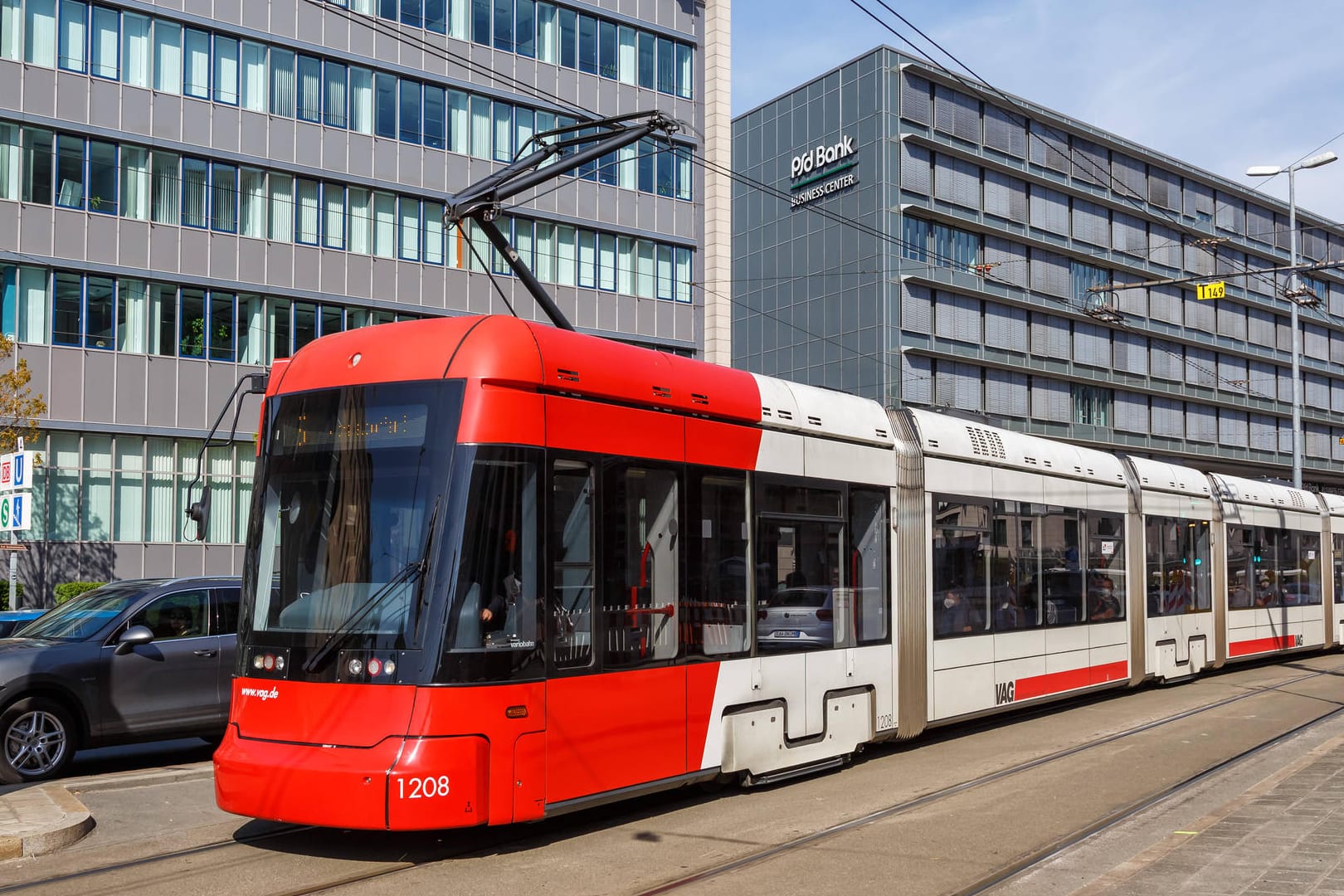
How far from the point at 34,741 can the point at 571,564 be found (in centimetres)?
543

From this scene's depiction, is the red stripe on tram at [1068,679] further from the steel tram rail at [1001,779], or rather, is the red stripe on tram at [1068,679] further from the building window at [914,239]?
the building window at [914,239]

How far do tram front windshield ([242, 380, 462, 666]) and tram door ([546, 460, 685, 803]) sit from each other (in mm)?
856

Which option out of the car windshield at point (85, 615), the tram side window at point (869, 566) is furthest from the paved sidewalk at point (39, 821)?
the tram side window at point (869, 566)

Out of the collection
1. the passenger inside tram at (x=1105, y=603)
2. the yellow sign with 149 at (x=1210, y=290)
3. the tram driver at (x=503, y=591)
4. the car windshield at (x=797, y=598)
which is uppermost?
the yellow sign with 149 at (x=1210, y=290)

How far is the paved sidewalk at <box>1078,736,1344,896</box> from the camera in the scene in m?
6.88

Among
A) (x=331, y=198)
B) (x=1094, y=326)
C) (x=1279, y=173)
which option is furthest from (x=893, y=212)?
(x=331, y=198)

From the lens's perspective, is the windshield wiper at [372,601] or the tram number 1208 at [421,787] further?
the windshield wiper at [372,601]

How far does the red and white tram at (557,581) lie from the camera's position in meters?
7.60

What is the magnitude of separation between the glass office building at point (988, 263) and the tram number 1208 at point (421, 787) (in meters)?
41.6

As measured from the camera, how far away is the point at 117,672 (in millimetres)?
11375

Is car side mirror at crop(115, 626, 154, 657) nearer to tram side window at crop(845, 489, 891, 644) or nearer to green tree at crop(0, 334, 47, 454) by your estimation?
tram side window at crop(845, 489, 891, 644)

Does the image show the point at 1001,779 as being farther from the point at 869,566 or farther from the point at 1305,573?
the point at 1305,573

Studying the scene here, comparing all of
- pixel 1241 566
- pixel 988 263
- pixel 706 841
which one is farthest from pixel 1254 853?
pixel 988 263

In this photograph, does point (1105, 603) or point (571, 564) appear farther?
point (1105, 603)
